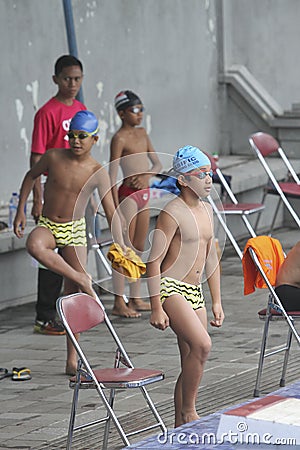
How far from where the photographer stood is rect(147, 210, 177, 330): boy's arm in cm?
555

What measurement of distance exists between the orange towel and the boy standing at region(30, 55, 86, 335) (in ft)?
7.39

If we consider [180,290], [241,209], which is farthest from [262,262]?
[241,209]

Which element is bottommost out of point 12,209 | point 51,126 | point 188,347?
point 12,209

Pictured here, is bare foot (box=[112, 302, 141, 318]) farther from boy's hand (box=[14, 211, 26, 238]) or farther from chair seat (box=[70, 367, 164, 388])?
chair seat (box=[70, 367, 164, 388])

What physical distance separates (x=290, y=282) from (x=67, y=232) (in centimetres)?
159

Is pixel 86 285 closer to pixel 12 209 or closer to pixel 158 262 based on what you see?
pixel 158 262

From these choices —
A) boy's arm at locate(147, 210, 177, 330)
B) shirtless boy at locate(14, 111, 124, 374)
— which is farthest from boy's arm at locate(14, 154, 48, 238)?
boy's arm at locate(147, 210, 177, 330)

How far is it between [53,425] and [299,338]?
1.52 m

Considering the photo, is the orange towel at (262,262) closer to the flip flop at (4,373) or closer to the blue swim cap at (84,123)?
the blue swim cap at (84,123)

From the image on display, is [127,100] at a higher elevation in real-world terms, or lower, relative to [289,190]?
higher

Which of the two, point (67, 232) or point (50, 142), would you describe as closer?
point (67, 232)

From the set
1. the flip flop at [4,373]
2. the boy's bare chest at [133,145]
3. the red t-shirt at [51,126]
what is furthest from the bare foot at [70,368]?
the boy's bare chest at [133,145]

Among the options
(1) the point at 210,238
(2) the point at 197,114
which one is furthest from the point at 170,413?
(2) the point at 197,114

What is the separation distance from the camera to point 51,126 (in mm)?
8508
